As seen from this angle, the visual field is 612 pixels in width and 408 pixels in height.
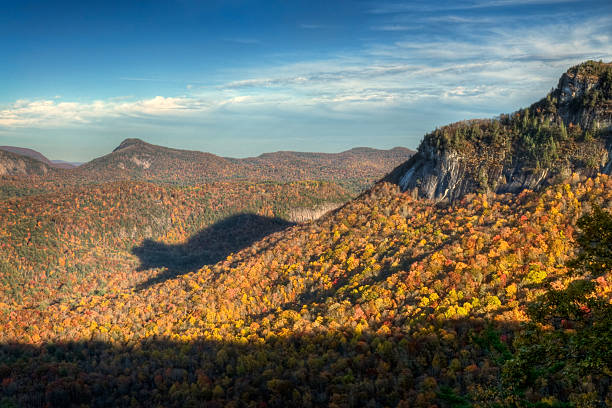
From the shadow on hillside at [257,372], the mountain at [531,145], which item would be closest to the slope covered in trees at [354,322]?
the shadow on hillside at [257,372]

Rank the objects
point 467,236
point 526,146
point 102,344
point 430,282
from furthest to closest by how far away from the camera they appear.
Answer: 1. point 102,344
2. point 526,146
3. point 467,236
4. point 430,282

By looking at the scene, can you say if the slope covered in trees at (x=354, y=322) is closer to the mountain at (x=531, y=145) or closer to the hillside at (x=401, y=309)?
the hillside at (x=401, y=309)

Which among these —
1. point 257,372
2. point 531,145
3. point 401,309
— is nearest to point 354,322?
point 401,309

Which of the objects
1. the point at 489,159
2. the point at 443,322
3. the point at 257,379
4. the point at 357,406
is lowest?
the point at 257,379

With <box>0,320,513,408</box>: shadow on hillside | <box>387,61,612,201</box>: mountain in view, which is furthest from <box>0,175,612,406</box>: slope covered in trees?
<box>387,61,612,201</box>: mountain

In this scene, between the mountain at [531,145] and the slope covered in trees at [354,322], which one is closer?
the slope covered in trees at [354,322]

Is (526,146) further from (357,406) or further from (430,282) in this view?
(357,406)

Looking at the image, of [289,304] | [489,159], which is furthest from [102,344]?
[489,159]
